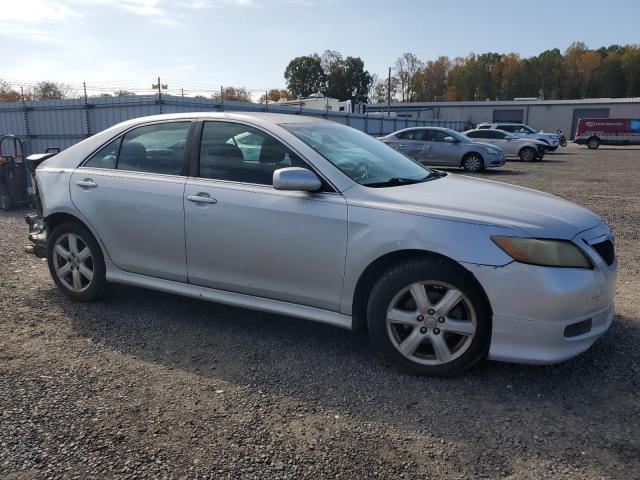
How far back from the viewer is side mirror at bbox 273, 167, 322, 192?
11.2 ft

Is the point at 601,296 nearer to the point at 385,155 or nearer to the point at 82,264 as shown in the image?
the point at 385,155

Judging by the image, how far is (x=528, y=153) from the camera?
24266 millimetres

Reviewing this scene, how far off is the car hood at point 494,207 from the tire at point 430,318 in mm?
319

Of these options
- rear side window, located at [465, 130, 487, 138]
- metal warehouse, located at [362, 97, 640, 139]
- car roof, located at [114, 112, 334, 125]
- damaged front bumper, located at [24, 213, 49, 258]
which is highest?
metal warehouse, located at [362, 97, 640, 139]

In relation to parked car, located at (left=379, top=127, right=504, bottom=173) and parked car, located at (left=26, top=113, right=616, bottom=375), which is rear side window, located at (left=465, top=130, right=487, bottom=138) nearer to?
parked car, located at (left=379, top=127, right=504, bottom=173)

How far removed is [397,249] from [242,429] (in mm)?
1346

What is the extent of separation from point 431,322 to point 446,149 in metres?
15.8

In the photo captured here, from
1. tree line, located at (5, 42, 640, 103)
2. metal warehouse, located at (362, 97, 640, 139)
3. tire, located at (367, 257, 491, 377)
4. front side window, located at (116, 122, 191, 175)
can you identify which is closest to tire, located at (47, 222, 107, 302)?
front side window, located at (116, 122, 191, 175)

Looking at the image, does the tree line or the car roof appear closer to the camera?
the car roof

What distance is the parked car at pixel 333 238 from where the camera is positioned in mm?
3072

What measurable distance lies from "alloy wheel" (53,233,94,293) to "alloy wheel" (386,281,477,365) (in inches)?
106

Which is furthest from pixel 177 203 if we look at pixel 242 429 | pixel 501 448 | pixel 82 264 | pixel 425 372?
pixel 501 448

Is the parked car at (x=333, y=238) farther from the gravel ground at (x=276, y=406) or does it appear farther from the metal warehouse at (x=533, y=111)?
the metal warehouse at (x=533, y=111)

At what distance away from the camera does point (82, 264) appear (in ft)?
15.0
